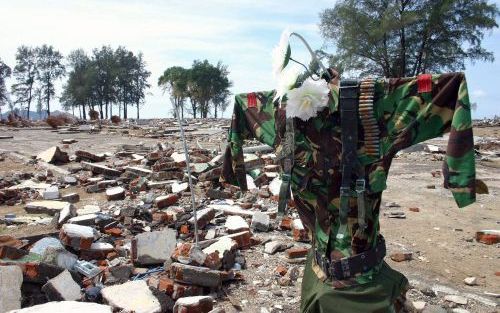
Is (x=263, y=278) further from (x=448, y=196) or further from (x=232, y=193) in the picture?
(x=448, y=196)

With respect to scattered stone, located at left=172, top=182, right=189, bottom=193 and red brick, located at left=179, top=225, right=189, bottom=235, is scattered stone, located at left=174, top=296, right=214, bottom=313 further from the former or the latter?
scattered stone, located at left=172, top=182, right=189, bottom=193

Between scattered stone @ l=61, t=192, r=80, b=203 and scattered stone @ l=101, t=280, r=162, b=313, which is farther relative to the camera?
scattered stone @ l=61, t=192, r=80, b=203

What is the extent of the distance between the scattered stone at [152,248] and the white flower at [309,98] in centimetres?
262

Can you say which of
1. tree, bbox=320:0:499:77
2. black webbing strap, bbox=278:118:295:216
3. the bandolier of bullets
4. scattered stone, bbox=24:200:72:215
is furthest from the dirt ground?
tree, bbox=320:0:499:77

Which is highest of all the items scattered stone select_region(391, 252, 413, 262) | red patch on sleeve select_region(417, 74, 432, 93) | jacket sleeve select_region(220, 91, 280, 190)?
red patch on sleeve select_region(417, 74, 432, 93)

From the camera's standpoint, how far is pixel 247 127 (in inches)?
99.3

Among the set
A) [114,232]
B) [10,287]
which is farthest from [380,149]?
[114,232]

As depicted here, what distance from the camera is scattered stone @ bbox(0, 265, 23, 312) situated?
308 centimetres

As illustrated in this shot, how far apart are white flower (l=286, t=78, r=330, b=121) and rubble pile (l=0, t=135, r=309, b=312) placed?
177 cm

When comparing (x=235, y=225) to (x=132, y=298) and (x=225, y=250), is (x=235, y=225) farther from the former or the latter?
(x=132, y=298)

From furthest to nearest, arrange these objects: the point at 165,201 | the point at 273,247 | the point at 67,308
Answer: the point at 165,201 → the point at 273,247 → the point at 67,308

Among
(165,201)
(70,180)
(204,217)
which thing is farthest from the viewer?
(70,180)

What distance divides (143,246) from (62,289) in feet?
3.05

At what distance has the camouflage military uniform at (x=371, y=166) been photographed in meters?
1.91
